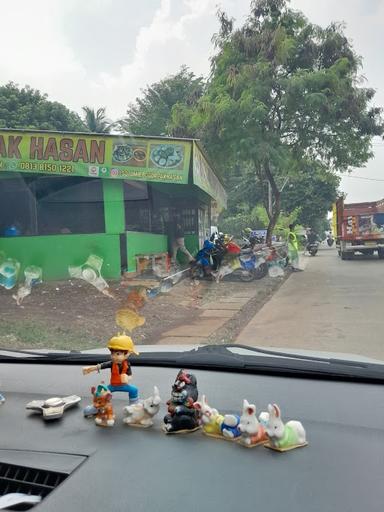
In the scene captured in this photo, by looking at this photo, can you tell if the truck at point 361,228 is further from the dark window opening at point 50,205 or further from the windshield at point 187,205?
the dark window opening at point 50,205

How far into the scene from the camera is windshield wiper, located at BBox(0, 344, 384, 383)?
2.50m

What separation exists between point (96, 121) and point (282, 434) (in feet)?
19.8

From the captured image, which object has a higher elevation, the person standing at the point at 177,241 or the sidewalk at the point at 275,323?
the person standing at the point at 177,241

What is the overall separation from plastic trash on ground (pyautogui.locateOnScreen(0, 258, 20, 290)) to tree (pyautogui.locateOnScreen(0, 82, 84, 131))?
212cm

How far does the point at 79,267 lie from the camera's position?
9.12 meters

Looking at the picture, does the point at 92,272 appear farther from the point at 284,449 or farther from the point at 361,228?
the point at 361,228

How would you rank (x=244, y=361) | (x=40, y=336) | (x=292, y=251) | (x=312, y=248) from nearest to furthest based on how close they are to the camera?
1. (x=244, y=361)
2. (x=40, y=336)
3. (x=292, y=251)
4. (x=312, y=248)

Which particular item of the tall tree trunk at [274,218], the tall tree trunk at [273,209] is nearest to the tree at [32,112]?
the tall tree trunk at [273,209]

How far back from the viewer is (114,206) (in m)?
10.0

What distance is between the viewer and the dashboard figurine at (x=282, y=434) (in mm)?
1770

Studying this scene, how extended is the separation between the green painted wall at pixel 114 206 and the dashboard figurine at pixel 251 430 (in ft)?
25.6

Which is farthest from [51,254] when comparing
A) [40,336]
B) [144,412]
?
[144,412]

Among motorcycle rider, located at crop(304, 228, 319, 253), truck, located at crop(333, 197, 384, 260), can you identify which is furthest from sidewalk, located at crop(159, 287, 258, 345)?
motorcycle rider, located at crop(304, 228, 319, 253)

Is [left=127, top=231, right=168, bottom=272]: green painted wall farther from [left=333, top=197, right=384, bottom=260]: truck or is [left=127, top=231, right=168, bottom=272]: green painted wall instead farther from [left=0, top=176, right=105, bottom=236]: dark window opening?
[left=333, top=197, right=384, bottom=260]: truck
